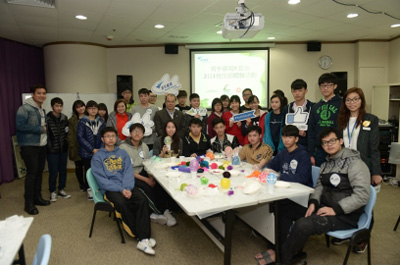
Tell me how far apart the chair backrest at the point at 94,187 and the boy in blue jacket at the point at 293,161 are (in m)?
1.86

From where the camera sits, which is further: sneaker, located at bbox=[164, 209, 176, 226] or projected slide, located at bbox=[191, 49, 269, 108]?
projected slide, located at bbox=[191, 49, 269, 108]

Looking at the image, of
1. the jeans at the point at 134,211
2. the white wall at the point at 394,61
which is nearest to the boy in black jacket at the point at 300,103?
the jeans at the point at 134,211

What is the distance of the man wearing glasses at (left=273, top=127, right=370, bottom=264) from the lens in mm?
2070

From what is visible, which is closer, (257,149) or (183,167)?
(183,167)

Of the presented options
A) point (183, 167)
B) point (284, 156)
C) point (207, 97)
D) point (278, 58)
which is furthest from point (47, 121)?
point (278, 58)

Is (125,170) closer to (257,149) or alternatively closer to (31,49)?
(257,149)

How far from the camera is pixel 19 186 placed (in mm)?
4922

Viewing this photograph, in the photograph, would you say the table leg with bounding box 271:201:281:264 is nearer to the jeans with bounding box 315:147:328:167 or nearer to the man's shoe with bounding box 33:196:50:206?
the jeans with bounding box 315:147:328:167

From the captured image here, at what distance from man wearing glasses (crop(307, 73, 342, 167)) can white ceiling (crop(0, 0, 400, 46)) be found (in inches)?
68.7

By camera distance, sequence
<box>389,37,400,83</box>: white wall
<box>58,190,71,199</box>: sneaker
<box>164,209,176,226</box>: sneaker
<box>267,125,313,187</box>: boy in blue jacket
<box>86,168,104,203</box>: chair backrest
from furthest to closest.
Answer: <box>389,37,400,83</box>: white wall → <box>58,190,71,199</box>: sneaker → <box>164,209,176,226</box>: sneaker → <box>86,168,104,203</box>: chair backrest → <box>267,125,313,187</box>: boy in blue jacket

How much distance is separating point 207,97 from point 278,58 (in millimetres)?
2066

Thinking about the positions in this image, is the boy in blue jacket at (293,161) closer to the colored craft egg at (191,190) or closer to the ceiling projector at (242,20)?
the colored craft egg at (191,190)

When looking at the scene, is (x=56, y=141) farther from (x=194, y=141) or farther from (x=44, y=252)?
(x=44, y=252)

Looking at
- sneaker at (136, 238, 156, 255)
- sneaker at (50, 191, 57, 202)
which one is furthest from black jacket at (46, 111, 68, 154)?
sneaker at (136, 238, 156, 255)
